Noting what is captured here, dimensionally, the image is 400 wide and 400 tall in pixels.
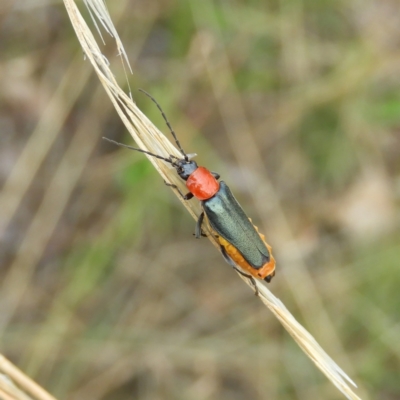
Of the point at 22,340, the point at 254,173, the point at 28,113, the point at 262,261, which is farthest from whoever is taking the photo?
the point at 254,173

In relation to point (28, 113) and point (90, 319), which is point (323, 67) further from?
point (90, 319)

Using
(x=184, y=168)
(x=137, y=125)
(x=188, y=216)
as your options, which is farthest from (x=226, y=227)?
(x=188, y=216)

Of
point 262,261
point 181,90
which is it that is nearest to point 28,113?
point 181,90

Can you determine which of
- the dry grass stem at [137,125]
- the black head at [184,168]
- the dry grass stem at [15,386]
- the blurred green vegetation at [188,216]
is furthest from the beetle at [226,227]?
the dry grass stem at [15,386]

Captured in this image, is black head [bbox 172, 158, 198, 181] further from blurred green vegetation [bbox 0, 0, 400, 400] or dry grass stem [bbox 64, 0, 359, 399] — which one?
blurred green vegetation [bbox 0, 0, 400, 400]

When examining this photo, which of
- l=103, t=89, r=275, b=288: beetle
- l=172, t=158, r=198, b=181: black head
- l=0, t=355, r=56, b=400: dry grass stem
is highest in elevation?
l=172, t=158, r=198, b=181: black head

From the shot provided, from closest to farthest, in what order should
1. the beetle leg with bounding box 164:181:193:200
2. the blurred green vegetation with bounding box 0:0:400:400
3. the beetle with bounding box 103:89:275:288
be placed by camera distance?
the beetle leg with bounding box 164:181:193:200, the beetle with bounding box 103:89:275:288, the blurred green vegetation with bounding box 0:0:400:400

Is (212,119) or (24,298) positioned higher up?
(212,119)

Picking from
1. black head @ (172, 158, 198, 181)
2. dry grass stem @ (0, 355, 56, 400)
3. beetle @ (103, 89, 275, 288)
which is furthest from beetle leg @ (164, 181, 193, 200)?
dry grass stem @ (0, 355, 56, 400)
